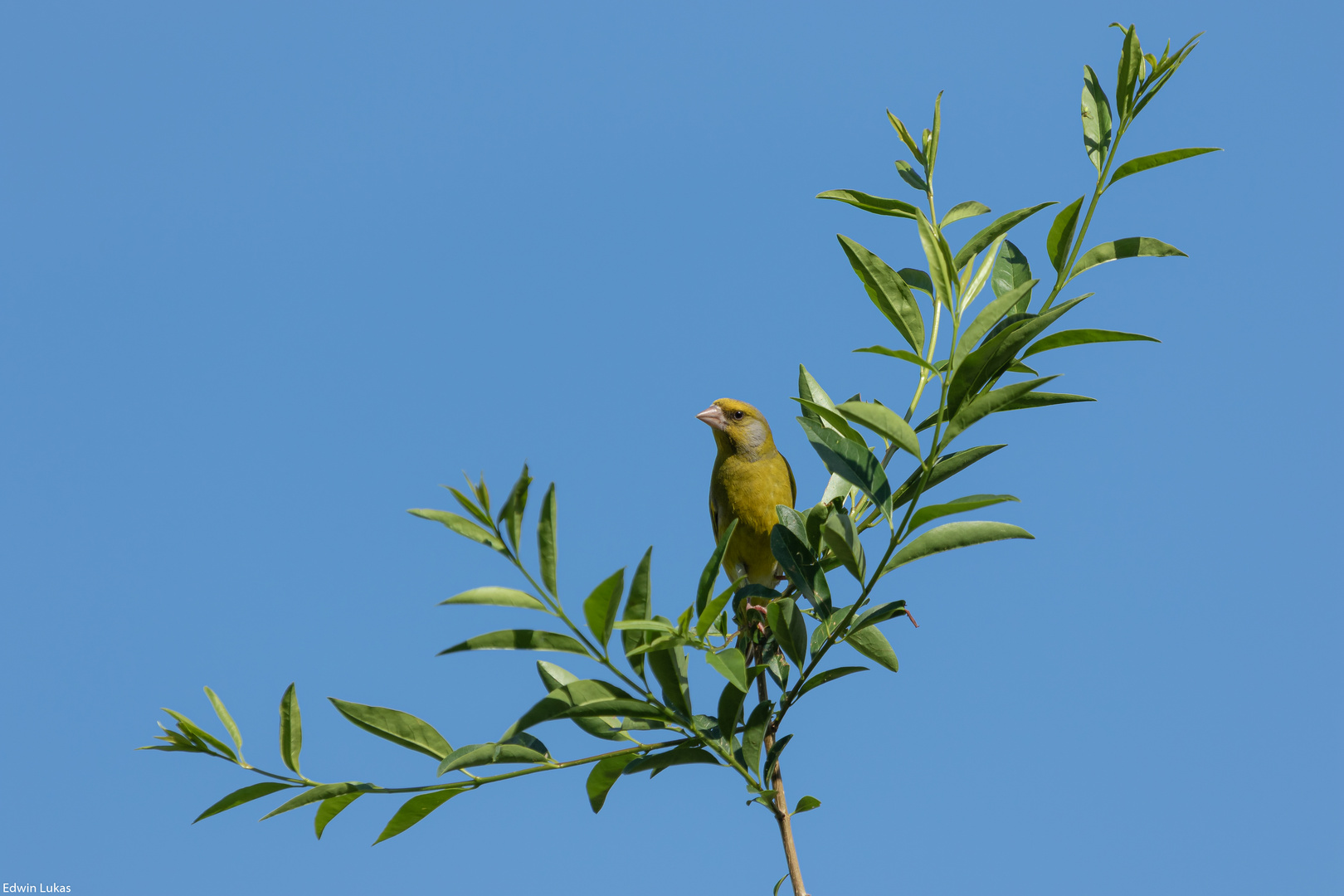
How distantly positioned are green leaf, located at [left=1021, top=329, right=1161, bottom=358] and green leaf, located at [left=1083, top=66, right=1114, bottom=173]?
17.0 inches

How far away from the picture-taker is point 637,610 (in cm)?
208

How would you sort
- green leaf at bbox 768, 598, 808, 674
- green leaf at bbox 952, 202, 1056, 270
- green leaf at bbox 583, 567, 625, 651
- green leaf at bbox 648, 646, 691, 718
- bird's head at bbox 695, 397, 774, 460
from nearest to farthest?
green leaf at bbox 583, 567, 625, 651 → green leaf at bbox 648, 646, 691, 718 → green leaf at bbox 768, 598, 808, 674 → green leaf at bbox 952, 202, 1056, 270 → bird's head at bbox 695, 397, 774, 460

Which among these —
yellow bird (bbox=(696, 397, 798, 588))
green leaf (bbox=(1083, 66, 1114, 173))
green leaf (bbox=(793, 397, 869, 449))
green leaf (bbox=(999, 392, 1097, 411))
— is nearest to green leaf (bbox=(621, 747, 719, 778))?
green leaf (bbox=(793, 397, 869, 449))

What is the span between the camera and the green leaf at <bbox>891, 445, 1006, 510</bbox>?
2.21 m

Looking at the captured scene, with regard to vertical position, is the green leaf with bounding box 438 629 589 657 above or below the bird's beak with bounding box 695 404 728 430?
below

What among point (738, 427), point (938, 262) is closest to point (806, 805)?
point (938, 262)

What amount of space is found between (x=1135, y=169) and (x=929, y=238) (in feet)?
1.58

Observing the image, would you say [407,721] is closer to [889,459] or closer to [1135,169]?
[889,459]

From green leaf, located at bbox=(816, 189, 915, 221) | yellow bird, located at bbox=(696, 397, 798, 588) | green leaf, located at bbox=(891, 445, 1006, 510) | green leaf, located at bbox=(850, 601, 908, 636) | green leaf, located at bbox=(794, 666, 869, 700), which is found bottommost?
green leaf, located at bbox=(794, 666, 869, 700)

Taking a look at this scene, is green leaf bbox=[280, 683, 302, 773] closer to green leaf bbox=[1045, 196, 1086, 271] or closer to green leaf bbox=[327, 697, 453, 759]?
green leaf bbox=[327, 697, 453, 759]

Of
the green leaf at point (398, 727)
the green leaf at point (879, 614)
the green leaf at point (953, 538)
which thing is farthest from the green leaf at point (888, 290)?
the green leaf at point (398, 727)

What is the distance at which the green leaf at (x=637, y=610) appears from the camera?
2.05 metres

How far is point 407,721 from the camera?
2.29 metres

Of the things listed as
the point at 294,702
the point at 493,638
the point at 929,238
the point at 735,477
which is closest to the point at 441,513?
the point at 493,638
